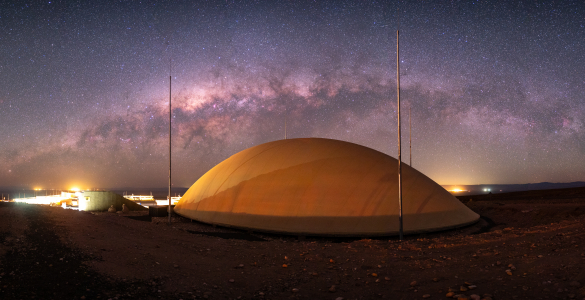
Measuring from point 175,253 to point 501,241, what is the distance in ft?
34.8

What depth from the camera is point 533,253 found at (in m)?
8.74

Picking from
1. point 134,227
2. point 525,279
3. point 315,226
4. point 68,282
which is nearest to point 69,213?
point 134,227

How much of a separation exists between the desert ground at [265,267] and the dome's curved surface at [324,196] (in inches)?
175

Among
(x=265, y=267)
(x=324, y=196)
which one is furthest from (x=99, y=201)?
(x=265, y=267)

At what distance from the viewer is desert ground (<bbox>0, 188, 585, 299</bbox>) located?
A: 659cm

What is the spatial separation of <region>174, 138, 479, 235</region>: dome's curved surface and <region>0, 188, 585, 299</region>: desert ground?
4.43m

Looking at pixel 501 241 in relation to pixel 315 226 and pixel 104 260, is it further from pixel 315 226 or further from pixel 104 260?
pixel 104 260

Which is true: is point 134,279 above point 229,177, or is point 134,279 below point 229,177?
below

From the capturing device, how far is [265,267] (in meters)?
9.17

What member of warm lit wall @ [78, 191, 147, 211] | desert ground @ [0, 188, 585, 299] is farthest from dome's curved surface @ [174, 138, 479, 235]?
warm lit wall @ [78, 191, 147, 211]

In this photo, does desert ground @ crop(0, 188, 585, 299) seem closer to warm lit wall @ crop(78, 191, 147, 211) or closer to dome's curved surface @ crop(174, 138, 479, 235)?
dome's curved surface @ crop(174, 138, 479, 235)

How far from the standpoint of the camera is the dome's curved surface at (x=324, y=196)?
53.9 ft

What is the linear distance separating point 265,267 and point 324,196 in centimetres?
871

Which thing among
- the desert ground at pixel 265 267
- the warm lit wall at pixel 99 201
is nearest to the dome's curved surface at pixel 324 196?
the desert ground at pixel 265 267
